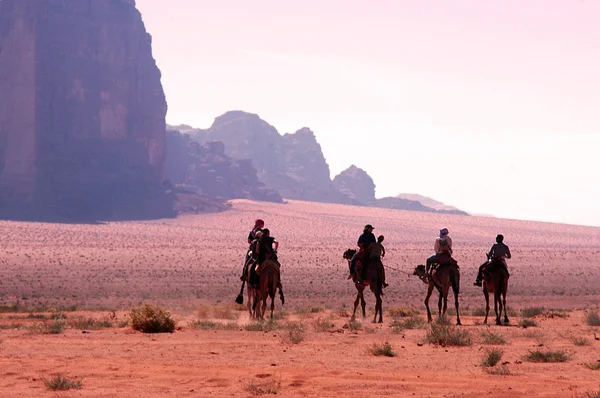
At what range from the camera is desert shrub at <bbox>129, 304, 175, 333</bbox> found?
18625mm

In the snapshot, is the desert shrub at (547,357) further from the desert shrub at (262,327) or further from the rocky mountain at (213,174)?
the rocky mountain at (213,174)

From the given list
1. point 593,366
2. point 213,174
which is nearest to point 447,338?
point 593,366

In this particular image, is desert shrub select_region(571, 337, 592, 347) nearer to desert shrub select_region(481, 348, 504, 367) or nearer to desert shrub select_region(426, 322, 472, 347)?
desert shrub select_region(426, 322, 472, 347)

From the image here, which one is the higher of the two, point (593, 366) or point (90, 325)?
point (593, 366)

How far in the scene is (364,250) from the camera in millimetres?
21703

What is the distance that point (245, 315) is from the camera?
81.9ft

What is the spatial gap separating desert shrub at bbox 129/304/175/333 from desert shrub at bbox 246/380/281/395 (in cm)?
765

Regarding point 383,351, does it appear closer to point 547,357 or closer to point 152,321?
point 547,357

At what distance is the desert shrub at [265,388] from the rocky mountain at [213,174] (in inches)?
6159

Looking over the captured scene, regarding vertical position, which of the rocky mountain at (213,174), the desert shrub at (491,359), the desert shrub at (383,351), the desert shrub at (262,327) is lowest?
the desert shrub at (262,327)

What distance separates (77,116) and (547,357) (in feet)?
405

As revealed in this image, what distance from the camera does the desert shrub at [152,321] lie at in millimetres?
18625

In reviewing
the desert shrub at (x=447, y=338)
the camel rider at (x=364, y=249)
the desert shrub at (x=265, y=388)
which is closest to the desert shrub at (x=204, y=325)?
the camel rider at (x=364, y=249)

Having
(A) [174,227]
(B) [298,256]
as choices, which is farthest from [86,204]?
(B) [298,256]
